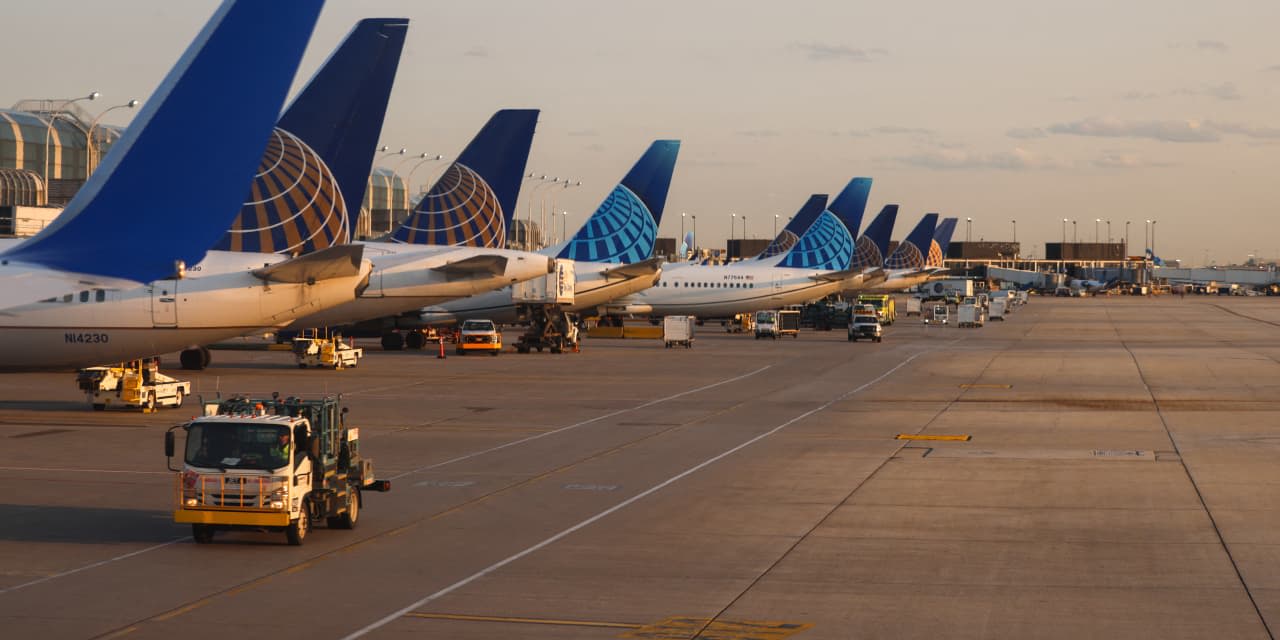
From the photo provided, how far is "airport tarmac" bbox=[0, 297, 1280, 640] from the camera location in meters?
16.6

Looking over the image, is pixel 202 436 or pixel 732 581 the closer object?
pixel 732 581

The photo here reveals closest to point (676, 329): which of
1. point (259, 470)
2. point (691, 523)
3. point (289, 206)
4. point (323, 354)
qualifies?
point (323, 354)

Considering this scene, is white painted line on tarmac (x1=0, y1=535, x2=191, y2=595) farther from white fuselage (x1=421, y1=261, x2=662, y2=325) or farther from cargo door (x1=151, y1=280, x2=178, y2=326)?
white fuselage (x1=421, y1=261, x2=662, y2=325)

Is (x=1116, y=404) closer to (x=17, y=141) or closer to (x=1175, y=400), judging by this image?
(x=1175, y=400)

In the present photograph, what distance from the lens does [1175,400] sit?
1922 inches

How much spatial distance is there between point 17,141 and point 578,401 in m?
85.9

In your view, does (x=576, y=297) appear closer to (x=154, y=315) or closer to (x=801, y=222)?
(x=154, y=315)

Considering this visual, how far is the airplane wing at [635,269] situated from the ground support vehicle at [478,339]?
27.2ft

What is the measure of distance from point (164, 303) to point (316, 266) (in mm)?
4170

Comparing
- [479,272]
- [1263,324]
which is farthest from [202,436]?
[1263,324]

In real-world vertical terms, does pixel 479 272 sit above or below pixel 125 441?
above

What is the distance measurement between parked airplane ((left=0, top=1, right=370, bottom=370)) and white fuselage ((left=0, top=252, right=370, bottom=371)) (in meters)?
0.03

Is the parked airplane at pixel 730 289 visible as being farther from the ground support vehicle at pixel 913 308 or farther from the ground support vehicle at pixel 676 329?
the ground support vehicle at pixel 913 308

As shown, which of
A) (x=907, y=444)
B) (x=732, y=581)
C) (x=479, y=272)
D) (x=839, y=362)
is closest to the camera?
(x=732, y=581)
